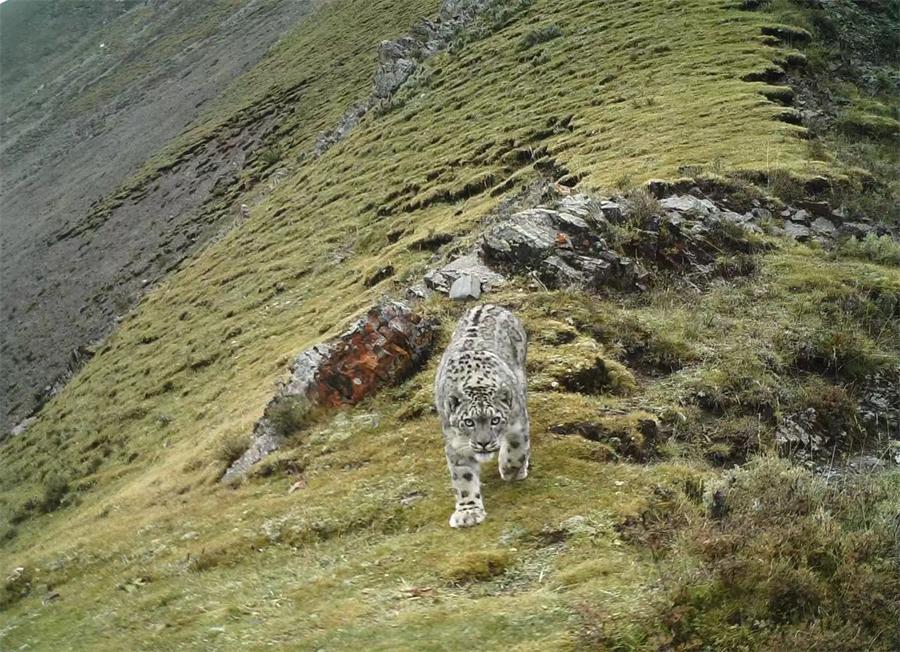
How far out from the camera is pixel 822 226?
23750 mm

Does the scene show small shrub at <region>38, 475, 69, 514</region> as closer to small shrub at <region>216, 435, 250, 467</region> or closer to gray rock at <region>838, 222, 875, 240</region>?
small shrub at <region>216, 435, 250, 467</region>

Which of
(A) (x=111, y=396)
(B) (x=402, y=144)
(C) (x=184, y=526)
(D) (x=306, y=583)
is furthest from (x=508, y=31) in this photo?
(D) (x=306, y=583)

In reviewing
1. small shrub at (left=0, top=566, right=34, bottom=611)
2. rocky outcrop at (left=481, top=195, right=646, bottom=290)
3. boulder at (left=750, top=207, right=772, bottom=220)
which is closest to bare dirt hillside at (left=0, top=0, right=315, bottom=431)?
small shrub at (left=0, top=566, right=34, bottom=611)

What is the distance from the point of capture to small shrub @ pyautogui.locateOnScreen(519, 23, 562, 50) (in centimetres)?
5688

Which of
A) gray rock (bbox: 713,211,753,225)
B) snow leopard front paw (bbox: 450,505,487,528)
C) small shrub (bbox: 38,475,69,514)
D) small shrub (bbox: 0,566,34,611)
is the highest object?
snow leopard front paw (bbox: 450,505,487,528)

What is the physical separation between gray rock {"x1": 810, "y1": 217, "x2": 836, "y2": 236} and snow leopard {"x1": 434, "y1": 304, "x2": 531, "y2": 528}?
14.6 metres

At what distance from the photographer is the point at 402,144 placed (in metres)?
52.2

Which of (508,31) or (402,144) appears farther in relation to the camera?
(508,31)

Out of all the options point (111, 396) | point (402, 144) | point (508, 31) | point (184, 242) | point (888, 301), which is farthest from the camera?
point (184, 242)

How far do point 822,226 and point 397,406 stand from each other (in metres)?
14.6

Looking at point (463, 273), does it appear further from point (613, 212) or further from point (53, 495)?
point (53, 495)

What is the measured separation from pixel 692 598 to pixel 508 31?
6170 cm

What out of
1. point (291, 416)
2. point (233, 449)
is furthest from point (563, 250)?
point (233, 449)

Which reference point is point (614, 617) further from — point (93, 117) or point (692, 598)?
point (93, 117)
